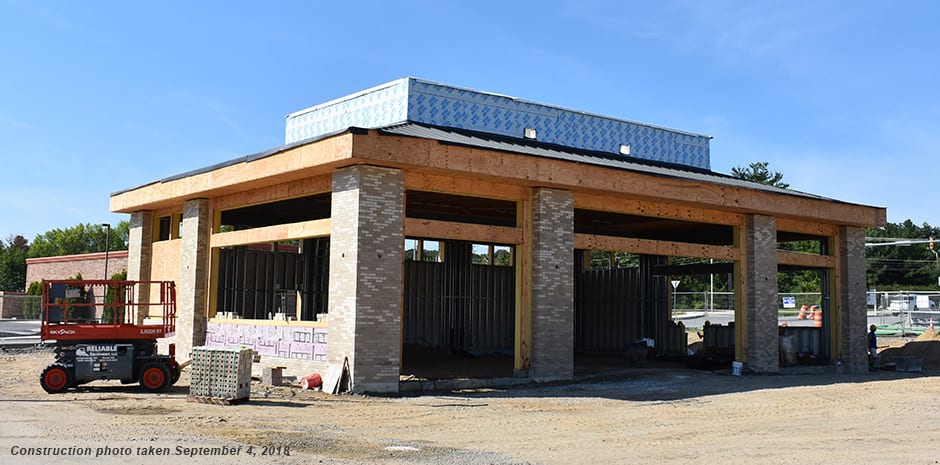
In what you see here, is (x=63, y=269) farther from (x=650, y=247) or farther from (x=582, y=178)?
(x=582, y=178)

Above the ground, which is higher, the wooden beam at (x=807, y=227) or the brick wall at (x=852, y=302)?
the wooden beam at (x=807, y=227)

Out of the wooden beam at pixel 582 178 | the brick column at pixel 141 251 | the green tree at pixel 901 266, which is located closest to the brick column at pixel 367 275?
the wooden beam at pixel 582 178

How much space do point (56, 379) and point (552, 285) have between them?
1183 cm

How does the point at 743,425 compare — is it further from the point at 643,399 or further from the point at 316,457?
the point at 316,457

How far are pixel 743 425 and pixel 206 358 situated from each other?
407 inches

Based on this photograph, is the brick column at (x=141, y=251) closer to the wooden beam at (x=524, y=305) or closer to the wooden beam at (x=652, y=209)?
the wooden beam at (x=524, y=305)

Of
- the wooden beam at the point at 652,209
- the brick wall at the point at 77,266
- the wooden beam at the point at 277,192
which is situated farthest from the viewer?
the brick wall at the point at 77,266

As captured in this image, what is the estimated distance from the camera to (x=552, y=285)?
21422mm

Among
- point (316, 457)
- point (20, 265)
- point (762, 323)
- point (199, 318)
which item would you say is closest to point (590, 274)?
point (762, 323)

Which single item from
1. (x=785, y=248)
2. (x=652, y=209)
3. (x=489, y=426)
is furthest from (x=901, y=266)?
(x=489, y=426)

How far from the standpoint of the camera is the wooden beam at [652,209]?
23000mm

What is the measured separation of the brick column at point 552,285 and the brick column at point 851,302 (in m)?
12.7

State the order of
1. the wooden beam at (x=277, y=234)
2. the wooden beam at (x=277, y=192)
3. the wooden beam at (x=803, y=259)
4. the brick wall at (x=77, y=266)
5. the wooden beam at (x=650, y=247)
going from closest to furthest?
1. the wooden beam at (x=277, y=234)
2. the wooden beam at (x=277, y=192)
3. the wooden beam at (x=650, y=247)
4. the wooden beam at (x=803, y=259)
5. the brick wall at (x=77, y=266)

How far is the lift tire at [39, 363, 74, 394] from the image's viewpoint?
1803cm
